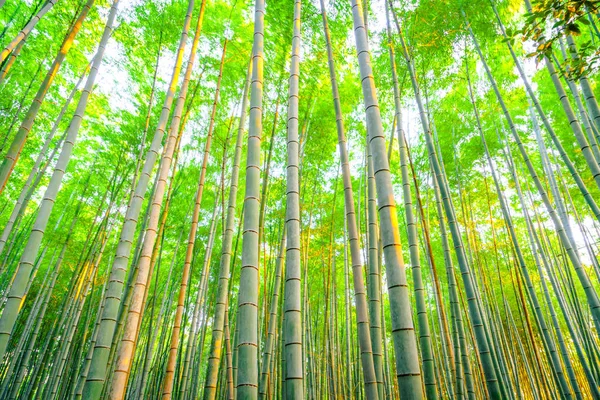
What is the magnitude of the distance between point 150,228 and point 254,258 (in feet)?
2.79

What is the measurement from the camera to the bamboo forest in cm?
186

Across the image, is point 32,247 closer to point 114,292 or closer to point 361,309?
point 114,292

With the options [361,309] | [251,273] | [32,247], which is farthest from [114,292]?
[361,309]

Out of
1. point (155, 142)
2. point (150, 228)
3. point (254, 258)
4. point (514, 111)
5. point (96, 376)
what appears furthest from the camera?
point (514, 111)

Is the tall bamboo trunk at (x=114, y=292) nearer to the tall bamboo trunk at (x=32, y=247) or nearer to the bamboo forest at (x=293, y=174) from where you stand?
the bamboo forest at (x=293, y=174)

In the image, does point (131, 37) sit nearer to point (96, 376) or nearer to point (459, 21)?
point (459, 21)

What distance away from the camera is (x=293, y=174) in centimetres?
191

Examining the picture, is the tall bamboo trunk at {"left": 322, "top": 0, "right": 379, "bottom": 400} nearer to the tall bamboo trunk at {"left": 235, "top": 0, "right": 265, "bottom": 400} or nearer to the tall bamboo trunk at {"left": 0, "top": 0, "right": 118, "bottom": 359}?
the tall bamboo trunk at {"left": 235, "top": 0, "right": 265, "bottom": 400}

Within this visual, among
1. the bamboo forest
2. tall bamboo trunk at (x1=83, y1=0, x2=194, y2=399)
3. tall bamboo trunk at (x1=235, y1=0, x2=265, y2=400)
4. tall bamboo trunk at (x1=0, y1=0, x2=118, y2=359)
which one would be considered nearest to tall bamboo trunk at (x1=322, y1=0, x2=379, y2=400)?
the bamboo forest

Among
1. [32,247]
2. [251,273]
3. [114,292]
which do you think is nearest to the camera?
[251,273]

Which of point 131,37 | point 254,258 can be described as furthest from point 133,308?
point 131,37

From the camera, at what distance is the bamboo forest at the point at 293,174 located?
1.86 meters

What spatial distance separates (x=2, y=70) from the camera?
7.33ft

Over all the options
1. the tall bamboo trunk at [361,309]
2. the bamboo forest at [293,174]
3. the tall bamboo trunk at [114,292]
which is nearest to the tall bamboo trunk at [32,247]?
the bamboo forest at [293,174]
